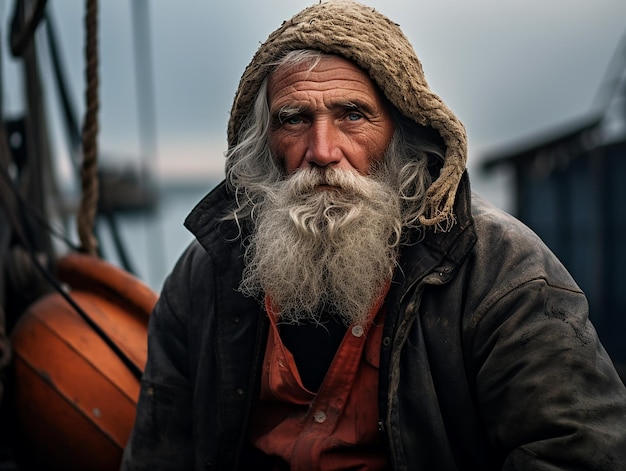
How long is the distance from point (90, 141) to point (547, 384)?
197 centimetres

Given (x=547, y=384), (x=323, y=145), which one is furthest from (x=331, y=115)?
(x=547, y=384)

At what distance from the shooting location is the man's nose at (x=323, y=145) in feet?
6.98

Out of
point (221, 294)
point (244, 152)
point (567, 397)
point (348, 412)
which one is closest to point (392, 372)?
point (348, 412)

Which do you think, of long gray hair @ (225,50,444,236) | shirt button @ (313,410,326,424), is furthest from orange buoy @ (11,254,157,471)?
shirt button @ (313,410,326,424)

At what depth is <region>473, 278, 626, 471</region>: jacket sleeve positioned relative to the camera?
1.73m

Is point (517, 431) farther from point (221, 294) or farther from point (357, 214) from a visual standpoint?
point (221, 294)

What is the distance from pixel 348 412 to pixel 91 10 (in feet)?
5.64

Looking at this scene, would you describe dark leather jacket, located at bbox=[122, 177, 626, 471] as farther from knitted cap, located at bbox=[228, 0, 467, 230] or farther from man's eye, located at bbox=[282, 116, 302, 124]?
man's eye, located at bbox=[282, 116, 302, 124]

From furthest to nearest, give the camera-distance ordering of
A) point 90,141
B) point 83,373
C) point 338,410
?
point 90,141 → point 83,373 → point 338,410

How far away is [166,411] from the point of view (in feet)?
7.80

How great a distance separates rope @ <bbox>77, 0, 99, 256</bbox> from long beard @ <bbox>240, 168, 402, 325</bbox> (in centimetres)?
110

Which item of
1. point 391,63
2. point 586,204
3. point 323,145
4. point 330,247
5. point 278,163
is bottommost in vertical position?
point 586,204

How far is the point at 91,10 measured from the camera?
2855mm

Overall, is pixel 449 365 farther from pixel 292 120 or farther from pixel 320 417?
pixel 292 120
